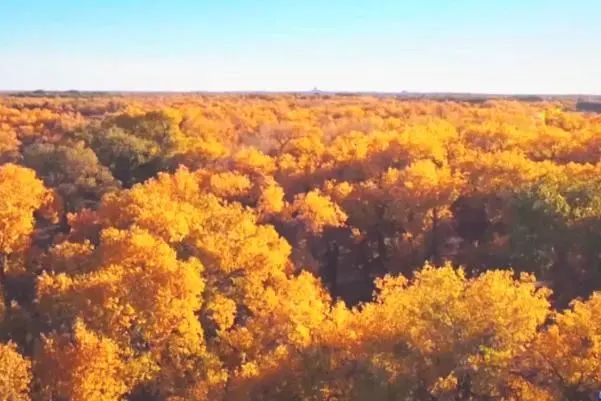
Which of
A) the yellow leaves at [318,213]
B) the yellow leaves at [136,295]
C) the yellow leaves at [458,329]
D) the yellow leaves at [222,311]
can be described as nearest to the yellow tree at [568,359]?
the yellow leaves at [458,329]

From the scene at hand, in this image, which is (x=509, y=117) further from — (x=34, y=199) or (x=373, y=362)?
(x=373, y=362)

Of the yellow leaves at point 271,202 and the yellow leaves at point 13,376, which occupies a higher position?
the yellow leaves at point 271,202

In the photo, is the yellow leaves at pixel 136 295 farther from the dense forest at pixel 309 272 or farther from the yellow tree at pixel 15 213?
the yellow tree at pixel 15 213

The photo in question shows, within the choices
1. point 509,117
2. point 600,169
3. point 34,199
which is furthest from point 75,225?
point 509,117

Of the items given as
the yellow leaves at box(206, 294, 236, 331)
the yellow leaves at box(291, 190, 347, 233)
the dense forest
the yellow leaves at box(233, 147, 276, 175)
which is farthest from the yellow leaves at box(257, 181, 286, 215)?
the yellow leaves at box(206, 294, 236, 331)

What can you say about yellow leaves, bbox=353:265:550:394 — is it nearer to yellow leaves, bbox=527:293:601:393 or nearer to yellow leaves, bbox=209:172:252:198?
yellow leaves, bbox=527:293:601:393

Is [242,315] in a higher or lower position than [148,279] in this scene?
lower

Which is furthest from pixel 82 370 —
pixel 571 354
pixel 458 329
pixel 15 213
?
pixel 15 213
